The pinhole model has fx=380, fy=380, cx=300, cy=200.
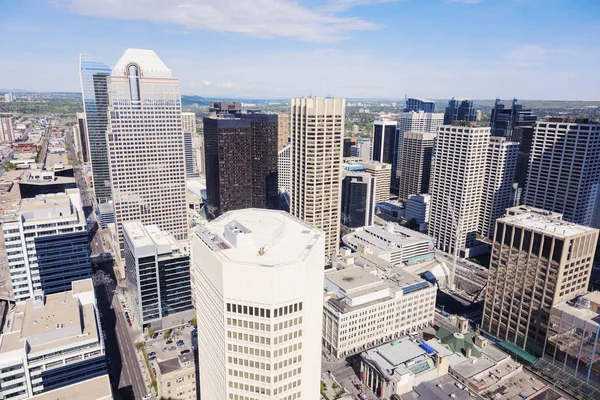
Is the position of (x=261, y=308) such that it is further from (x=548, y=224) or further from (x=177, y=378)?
(x=548, y=224)

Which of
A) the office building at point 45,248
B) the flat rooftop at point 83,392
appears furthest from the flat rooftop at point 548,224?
the office building at point 45,248

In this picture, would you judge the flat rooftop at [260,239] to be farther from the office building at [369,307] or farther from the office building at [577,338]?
the office building at [577,338]

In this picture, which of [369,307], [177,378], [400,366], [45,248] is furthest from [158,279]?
[400,366]

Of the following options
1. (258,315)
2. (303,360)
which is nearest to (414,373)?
(303,360)

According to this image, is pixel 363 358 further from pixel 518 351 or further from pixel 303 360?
pixel 303 360

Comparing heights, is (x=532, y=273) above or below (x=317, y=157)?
below
